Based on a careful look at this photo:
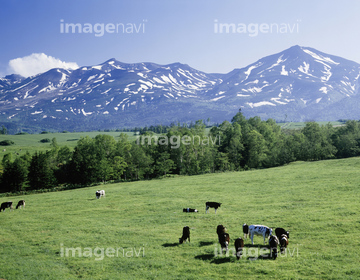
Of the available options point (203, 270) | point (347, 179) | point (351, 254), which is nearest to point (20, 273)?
point (203, 270)

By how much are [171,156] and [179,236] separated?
6475cm

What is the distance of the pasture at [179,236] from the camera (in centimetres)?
1515

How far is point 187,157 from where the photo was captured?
8525cm

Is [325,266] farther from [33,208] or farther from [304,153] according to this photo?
[304,153]

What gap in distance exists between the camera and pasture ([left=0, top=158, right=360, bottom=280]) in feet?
49.7

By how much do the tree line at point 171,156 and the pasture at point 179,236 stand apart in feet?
132

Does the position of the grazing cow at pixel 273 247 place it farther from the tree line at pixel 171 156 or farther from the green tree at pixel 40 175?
the green tree at pixel 40 175

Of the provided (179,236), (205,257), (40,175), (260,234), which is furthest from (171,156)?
(205,257)

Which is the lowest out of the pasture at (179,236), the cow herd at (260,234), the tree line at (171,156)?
the pasture at (179,236)

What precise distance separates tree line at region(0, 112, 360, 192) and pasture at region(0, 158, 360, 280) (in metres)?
40.4

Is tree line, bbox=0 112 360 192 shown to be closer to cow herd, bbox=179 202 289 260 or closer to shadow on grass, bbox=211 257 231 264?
cow herd, bbox=179 202 289 260

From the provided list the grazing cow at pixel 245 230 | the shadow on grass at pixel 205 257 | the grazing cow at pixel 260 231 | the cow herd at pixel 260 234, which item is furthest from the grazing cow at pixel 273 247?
the shadow on grass at pixel 205 257

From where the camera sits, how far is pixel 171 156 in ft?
282

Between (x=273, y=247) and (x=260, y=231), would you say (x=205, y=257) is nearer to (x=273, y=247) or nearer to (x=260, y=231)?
(x=273, y=247)
